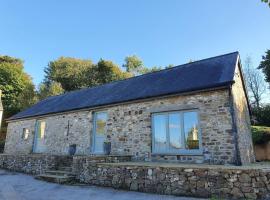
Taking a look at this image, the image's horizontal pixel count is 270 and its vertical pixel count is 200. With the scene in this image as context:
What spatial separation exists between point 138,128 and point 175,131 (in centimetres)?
188

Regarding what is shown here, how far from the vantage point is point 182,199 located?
19.4 feet

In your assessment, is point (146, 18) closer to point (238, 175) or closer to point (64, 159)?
point (64, 159)

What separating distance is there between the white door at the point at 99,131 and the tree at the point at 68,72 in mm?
25693

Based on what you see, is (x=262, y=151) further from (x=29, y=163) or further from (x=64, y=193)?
(x=29, y=163)

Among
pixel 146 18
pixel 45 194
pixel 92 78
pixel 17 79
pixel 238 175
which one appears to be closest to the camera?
pixel 238 175

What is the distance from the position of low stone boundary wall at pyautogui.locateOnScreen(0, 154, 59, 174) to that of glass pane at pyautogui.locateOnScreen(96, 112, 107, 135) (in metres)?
2.69

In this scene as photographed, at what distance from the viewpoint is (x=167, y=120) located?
10.0 m

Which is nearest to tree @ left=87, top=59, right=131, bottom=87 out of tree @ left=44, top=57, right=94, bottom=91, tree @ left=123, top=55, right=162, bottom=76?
tree @ left=44, top=57, right=94, bottom=91

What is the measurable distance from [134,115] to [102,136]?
7.89 feet

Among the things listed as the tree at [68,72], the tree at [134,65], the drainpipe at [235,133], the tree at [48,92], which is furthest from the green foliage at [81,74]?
the drainpipe at [235,133]

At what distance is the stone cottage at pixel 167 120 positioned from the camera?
8.63 meters

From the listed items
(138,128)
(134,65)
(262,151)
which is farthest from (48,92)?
(262,151)

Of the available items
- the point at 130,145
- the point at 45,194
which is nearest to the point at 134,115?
the point at 130,145

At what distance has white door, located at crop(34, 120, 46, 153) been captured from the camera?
48.5ft
